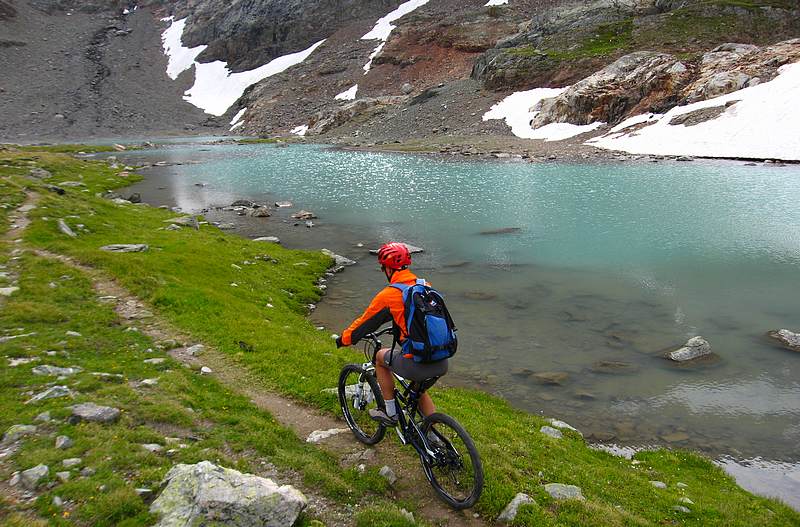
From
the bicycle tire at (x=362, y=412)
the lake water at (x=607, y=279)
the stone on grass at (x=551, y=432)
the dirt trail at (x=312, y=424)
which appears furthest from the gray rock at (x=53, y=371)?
the stone on grass at (x=551, y=432)

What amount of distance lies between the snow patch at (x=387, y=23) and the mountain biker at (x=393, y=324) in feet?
545

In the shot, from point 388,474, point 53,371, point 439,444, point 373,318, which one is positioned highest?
point 373,318

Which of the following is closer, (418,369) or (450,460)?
(418,369)

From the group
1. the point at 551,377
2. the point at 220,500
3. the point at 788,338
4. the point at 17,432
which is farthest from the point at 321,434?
the point at 788,338

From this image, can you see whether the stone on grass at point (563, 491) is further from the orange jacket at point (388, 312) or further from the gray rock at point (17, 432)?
the gray rock at point (17, 432)

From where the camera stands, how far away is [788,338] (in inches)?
651

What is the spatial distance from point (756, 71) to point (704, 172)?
33.7 metres

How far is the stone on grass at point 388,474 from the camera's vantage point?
8.04 m

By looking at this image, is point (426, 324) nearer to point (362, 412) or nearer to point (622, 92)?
point (362, 412)

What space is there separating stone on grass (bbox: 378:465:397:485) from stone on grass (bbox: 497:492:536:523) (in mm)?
1818

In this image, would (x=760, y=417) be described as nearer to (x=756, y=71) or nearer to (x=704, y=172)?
(x=704, y=172)

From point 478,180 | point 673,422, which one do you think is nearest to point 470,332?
point 673,422

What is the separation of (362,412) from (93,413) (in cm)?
480

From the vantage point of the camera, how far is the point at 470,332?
18.1 m
